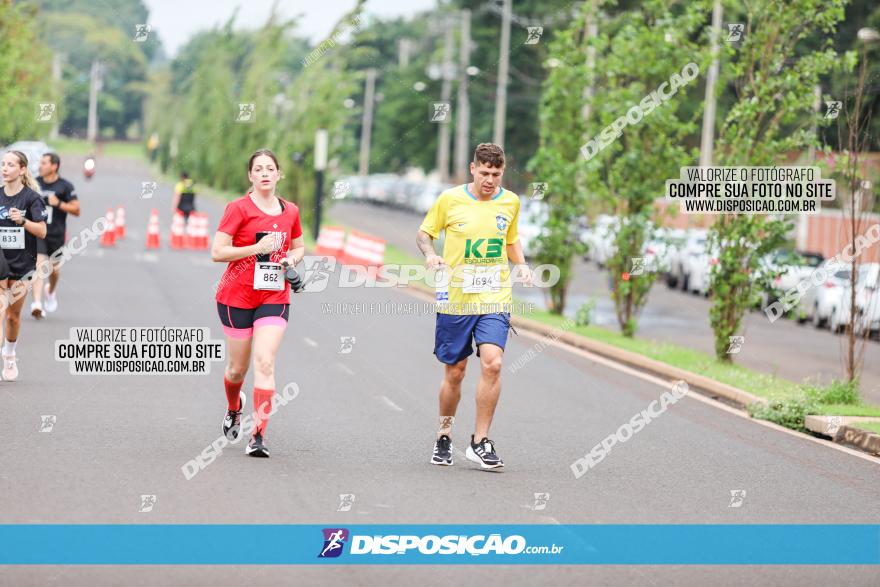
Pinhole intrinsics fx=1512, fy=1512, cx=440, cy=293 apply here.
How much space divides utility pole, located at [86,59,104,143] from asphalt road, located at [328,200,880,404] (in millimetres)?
71954

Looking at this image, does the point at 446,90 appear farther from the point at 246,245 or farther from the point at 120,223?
the point at 246,245

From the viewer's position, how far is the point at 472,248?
403 inches

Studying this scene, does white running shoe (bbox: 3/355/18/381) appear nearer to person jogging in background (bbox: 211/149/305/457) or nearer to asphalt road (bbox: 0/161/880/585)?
asphalt road (bbox: 0/161/880/585)

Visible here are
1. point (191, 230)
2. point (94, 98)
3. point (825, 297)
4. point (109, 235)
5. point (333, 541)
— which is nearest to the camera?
point (333, 541)

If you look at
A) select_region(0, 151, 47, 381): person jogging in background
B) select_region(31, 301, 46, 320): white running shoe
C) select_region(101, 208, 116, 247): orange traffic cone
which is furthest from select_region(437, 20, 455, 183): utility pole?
select_region(0, 151, 47, 381): person jogging in background

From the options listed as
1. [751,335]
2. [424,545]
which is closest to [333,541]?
[424,545]

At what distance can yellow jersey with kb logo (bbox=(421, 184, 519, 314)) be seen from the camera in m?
10.2

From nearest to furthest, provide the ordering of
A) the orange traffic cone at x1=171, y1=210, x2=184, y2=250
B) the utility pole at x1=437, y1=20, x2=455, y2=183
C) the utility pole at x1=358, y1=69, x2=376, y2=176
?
the orange traffic cone at x1=171, y1=210, x2=184, y2=250 → the utility pole at x1=437, y1=20, x2=455, y2=183 → the utility pole at x1=358, y1=69, x2=376, y2=176

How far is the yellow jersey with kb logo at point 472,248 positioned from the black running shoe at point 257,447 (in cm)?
153

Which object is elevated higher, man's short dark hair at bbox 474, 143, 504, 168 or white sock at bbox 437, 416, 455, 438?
man's short dark hair at bbox 474, 143, 504, 168

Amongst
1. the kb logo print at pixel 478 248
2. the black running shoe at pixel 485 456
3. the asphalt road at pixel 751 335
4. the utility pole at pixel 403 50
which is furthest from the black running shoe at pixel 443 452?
the utility pole at pixel 403 50

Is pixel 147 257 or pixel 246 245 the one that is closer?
pixel 246 245

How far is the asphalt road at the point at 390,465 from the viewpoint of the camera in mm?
7773

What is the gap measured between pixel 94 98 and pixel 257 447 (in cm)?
11234
